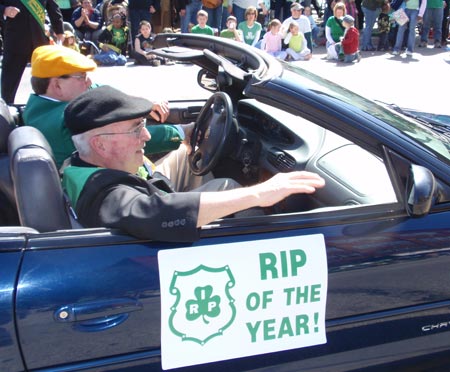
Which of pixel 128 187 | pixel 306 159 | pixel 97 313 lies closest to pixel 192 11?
pixel 306 159

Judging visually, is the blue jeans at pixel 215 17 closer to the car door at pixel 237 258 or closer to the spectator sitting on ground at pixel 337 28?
the spectator sitting on ground at pixel 337 28

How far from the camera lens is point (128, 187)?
2.00 meters

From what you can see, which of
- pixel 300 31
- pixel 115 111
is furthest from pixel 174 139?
pixel 300 31

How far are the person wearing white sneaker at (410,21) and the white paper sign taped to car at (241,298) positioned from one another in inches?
432

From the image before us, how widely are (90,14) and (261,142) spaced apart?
32.2ft

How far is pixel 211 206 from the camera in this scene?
182 cm

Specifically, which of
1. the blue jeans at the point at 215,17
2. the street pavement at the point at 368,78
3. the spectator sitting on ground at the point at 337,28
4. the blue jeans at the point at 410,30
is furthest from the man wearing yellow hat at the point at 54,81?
the blue jeans at the point at 410,30

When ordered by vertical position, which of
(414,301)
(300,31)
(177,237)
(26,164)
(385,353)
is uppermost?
(26,164)

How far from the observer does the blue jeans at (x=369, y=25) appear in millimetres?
12496

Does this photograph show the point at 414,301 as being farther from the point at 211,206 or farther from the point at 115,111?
the point at 115,111

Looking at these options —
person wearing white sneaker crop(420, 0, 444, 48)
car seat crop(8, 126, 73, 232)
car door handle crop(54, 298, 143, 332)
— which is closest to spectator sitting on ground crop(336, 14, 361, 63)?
person wearing white sneaker crop(420, 0, 444, 48)

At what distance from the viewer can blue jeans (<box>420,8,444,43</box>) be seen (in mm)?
12508

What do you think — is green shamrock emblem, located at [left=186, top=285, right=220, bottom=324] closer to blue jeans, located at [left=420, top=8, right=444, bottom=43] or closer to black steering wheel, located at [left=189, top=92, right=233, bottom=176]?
black steering wheel, located at [left=189, top=92, right=233, bottom=176]

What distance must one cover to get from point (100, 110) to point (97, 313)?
830 mm
